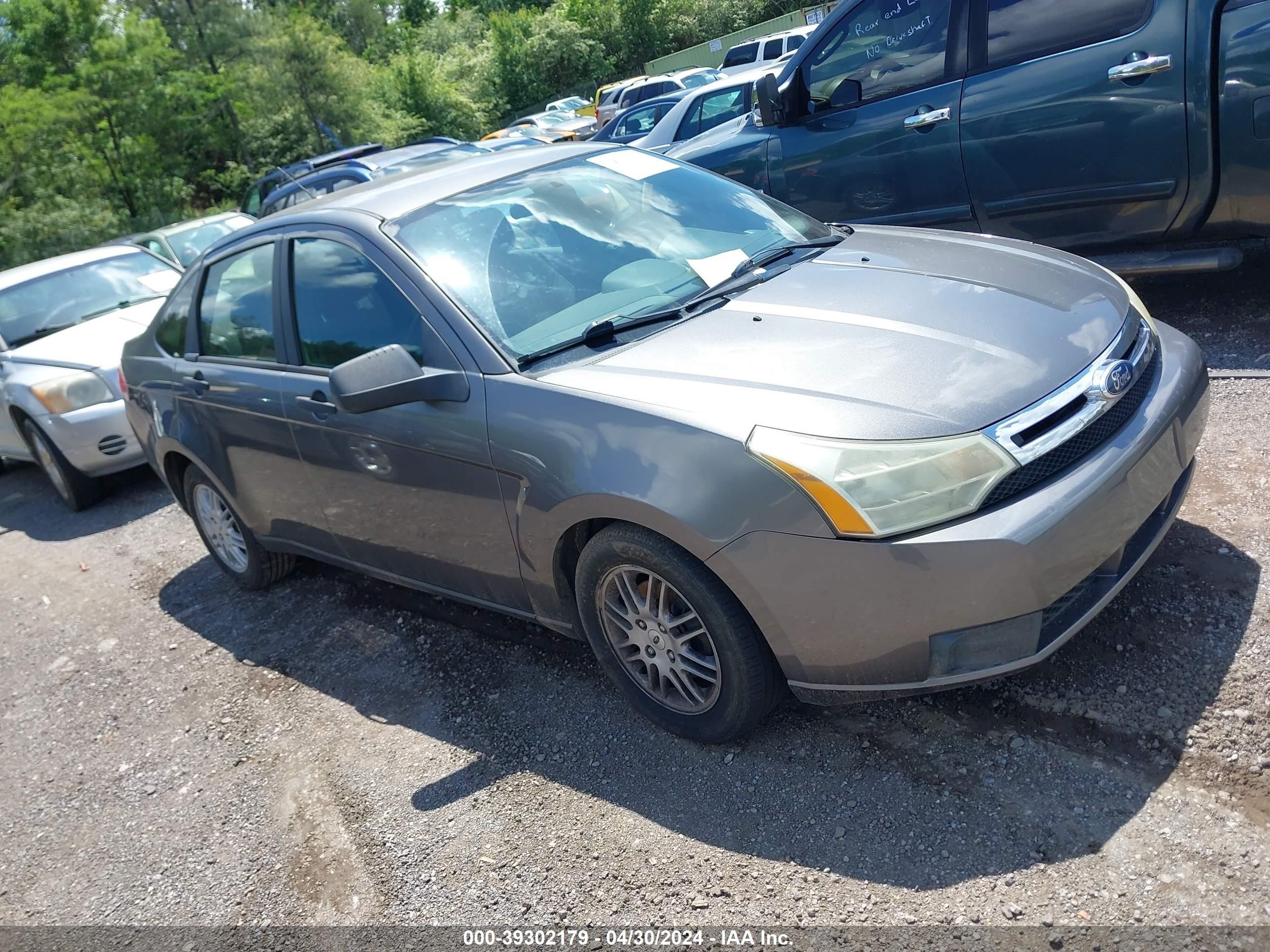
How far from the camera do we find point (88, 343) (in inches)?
298

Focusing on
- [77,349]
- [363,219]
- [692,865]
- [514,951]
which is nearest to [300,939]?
[514,951]

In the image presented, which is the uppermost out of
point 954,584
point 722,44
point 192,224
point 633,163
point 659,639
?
point 633,163

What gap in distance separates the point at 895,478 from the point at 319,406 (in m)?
2.25

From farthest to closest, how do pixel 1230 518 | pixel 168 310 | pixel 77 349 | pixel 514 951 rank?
1. pixel 77 349
2. pixel 168 310
3. pixel 1230 518
4. pixel 514 951

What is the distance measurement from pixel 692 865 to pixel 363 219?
246cm

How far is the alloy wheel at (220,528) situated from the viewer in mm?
5000

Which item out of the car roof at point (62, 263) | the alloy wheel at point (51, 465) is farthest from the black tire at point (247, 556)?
the car roof at point (62, 263)

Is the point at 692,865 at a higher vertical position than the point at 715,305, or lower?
lower

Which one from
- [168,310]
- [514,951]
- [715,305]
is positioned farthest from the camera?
[168,310]

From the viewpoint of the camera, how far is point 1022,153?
5141mm

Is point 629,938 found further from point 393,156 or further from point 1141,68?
point 393,156

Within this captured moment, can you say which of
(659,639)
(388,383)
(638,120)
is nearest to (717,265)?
(388,383)

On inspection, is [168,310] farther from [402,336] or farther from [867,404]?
[867,404]

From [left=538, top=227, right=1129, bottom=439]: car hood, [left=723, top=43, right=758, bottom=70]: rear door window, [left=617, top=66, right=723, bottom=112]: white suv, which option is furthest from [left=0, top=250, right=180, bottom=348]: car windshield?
[left=723, top=43, right=758, bottom=70]: rear door window
